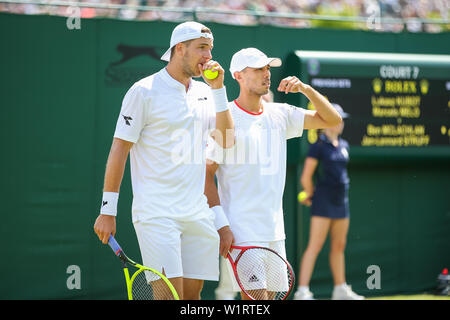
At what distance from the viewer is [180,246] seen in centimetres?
404

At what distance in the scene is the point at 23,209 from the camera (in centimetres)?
657

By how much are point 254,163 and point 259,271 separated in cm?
67

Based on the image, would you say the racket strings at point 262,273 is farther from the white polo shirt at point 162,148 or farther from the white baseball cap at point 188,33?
the white baseball cap at point 188,33

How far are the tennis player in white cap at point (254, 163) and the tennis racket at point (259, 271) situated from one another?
0.22ft

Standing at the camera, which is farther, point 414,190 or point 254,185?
point 414,190

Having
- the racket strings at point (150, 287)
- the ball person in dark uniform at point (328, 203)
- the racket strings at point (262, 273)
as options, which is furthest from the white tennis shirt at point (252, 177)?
the ball person in dark uniform at point (328, 203)

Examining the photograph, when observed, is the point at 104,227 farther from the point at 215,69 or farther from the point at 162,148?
the point at 215,69

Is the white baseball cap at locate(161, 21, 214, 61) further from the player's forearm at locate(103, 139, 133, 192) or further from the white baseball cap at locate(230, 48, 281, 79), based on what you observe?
the player's forearm at locate(103, 139, 133, 192)

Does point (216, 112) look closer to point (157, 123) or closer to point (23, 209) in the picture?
point (157, 123)

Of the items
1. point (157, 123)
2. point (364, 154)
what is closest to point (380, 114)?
point (364, 154)

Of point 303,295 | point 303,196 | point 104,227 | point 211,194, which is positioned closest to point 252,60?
point 211,194

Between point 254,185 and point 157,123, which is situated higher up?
point 157,123

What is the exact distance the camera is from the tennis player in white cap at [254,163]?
4.51 meters
